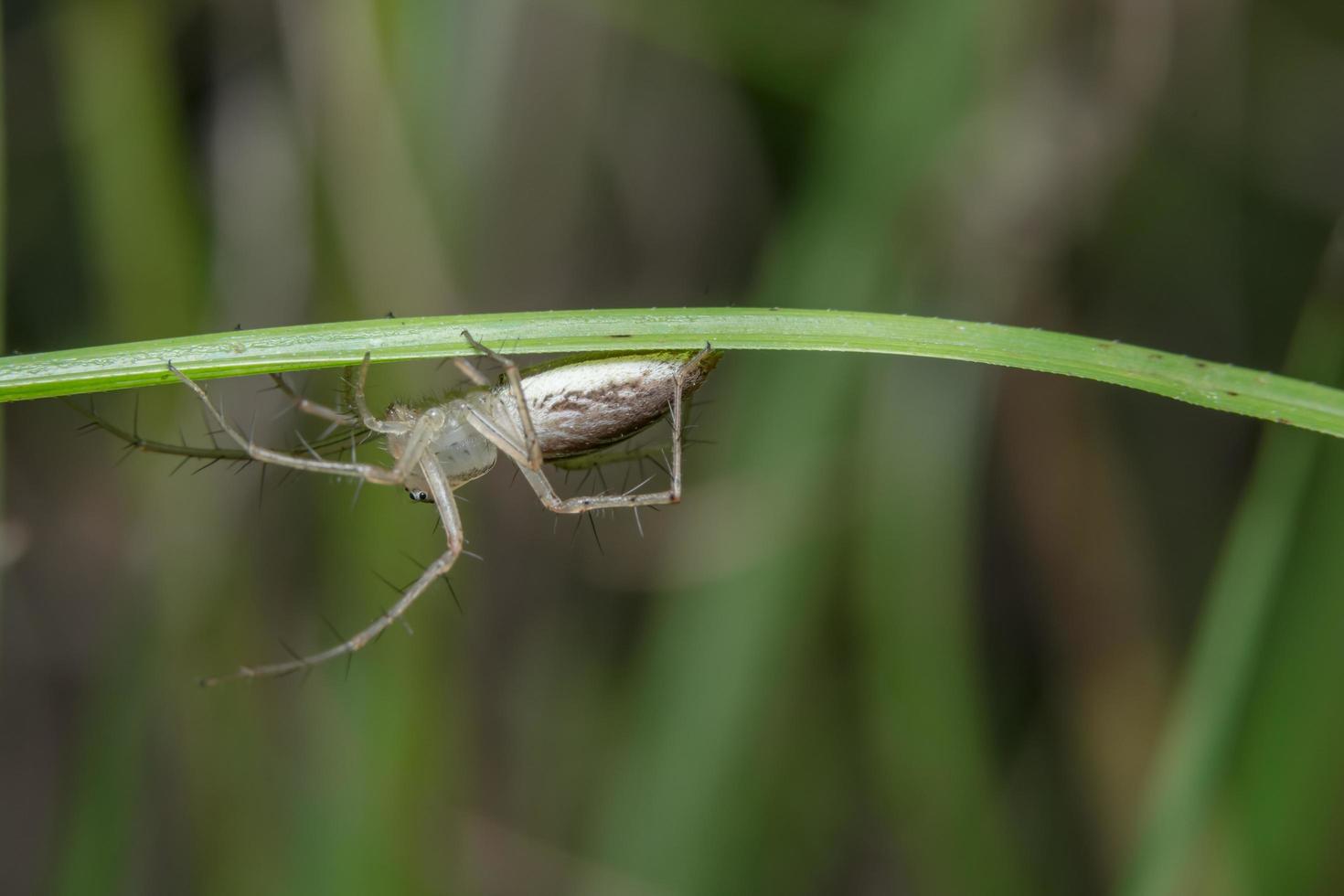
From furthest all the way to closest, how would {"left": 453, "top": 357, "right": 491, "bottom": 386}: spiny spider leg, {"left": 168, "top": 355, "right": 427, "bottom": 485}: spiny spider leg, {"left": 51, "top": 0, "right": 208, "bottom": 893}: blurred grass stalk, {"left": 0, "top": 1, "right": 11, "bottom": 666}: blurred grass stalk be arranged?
{"left": 51, "top": 0, "right": 208, "bottom": 893}: blurred grass stalk → {"left": 0, "top": 1, "right": 11, "bottom": 666}: blurred grass stalk → {"left": 168, "top": 355, "right": 427, "bottom": 485}: spiny spider leg → {"left": 453, "top": 357, "right": 491, "bottom": 386}: spiny spider leg

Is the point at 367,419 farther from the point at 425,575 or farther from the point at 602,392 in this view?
the point at 602,392

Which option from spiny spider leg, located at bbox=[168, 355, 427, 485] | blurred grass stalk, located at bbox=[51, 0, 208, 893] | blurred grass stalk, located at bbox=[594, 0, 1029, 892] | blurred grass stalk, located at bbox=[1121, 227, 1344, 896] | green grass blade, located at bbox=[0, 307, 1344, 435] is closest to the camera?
green grass blade, located at bbox=[0, 307, 1344, 435]

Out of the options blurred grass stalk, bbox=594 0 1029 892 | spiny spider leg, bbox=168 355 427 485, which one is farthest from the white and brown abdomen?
Answer: blurred grass stalk, bbox=594 0 1029 892

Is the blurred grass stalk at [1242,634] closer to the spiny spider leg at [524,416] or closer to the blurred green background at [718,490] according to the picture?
the blurred green background at [718,490]

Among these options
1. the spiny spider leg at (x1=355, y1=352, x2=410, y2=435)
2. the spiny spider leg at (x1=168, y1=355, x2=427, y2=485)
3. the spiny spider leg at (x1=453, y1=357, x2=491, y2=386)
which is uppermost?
the spiny spider leg at (x1=453, y1=357, x2=491, y2=386)

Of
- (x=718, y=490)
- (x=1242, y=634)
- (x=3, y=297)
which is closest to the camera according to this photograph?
(x=1242, y=634)

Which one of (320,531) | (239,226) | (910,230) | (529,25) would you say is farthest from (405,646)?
(529,25)

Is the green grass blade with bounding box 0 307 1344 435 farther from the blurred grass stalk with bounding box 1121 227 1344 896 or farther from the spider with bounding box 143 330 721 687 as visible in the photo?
the blurred grass stalk with bounding box 1121 227 1344 896

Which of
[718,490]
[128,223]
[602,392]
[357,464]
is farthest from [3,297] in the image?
[718,490]
